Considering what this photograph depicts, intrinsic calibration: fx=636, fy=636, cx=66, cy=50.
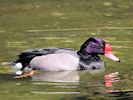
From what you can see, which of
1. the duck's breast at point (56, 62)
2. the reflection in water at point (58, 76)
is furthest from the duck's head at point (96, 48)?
the reflection in water at point (58, 76)

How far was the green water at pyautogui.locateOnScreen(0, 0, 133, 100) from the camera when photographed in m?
10.7

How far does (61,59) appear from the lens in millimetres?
12266

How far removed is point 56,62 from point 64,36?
273 centimetres

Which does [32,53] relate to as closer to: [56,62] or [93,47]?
[56,62]

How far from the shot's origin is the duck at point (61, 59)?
12.3m

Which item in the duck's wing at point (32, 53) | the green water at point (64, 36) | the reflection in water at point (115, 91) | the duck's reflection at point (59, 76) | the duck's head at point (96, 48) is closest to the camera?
the reflection in water at point (115, 91)

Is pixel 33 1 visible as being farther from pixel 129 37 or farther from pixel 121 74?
pixel 121 74

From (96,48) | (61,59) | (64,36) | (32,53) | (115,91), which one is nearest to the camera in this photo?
(115,91)

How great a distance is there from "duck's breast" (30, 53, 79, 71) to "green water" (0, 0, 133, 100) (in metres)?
0.20

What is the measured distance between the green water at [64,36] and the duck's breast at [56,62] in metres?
0.20

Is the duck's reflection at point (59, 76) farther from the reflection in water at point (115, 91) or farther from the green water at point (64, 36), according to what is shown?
the reflection in water at point (115, 91)

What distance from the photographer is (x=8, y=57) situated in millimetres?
12969

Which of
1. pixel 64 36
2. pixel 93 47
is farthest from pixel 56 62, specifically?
pixel 64 36

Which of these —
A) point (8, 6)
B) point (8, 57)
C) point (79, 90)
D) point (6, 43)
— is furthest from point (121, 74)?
point (8, 6)
